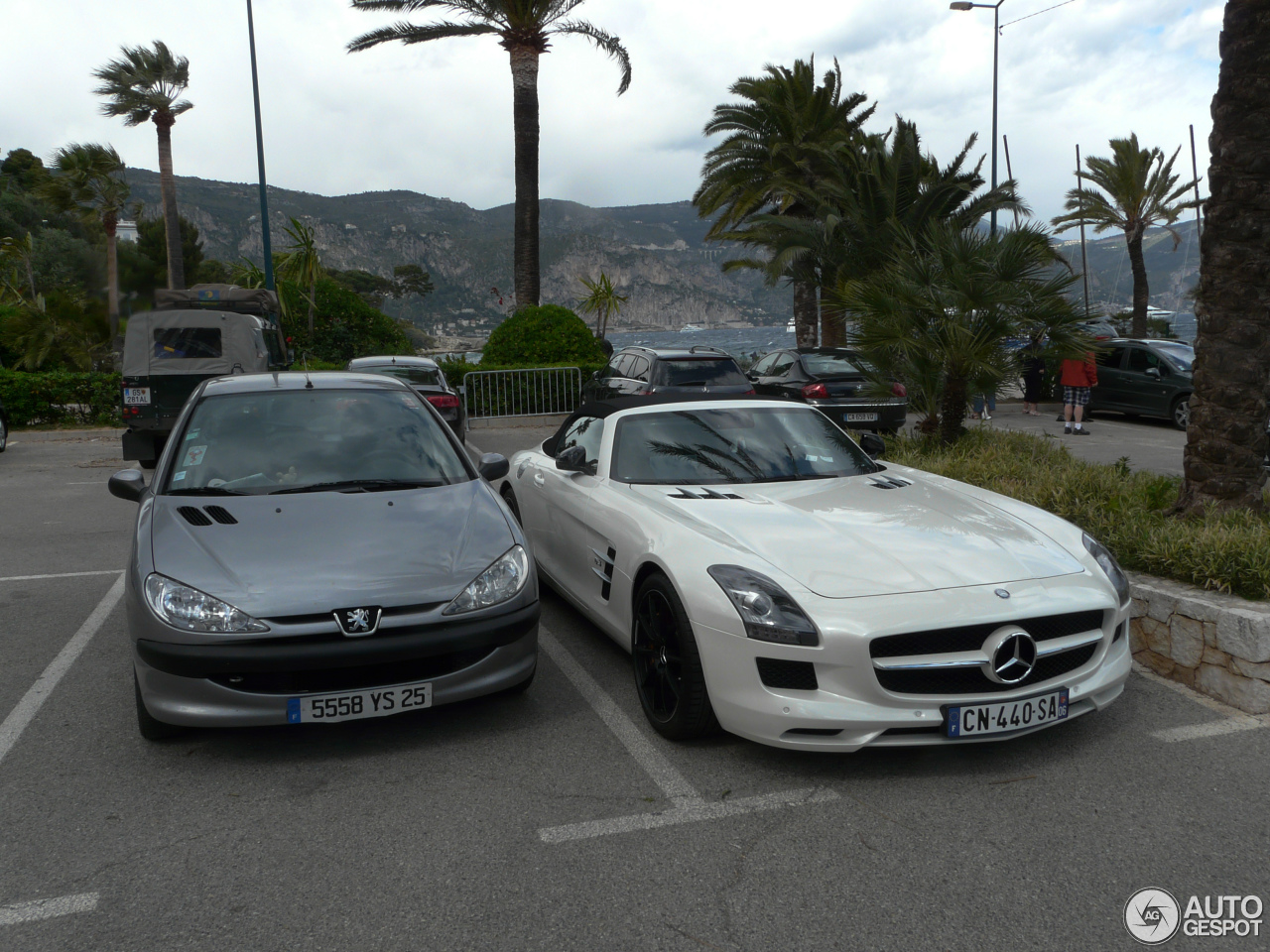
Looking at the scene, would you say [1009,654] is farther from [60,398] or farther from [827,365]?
[60,398]

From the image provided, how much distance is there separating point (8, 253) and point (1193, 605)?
136 ft

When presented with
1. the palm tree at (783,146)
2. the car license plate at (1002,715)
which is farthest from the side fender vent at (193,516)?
the palm tree at (783,146)

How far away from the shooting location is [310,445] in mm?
4996

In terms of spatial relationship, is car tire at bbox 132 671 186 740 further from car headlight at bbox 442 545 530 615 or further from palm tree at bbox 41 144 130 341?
palm tree at bbox 41 144 130 341

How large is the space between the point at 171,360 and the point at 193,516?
10196mm

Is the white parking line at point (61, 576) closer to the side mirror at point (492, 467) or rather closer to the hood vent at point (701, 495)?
the side mirror at point (492, 467)

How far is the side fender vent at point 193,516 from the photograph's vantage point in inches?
166

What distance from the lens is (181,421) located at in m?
5.07

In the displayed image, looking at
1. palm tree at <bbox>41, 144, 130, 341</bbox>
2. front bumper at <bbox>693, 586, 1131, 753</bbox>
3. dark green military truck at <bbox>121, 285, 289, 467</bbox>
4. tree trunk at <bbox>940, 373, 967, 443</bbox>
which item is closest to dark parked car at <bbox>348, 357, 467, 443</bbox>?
dark green military truck at <bbox>121, 285, 289, 467</bbox>

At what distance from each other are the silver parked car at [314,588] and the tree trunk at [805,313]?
884 inches

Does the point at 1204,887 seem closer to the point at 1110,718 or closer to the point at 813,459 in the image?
the point at 1110,718

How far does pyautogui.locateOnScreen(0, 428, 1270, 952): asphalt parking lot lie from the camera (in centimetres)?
278

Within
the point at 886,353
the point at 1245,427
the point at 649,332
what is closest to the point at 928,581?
the point at 1245,427

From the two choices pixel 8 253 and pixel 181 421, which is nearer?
pixel 181 421
